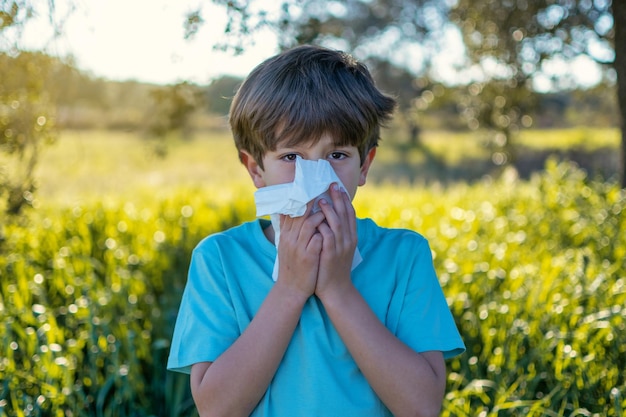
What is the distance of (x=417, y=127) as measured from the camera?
33031 mm

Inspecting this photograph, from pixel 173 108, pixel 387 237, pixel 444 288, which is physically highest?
pixel 173 108

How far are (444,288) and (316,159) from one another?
2.27 m

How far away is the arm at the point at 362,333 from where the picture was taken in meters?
1.48

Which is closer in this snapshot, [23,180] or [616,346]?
[616,346]

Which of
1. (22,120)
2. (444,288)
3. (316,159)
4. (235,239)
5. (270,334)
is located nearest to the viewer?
(270,334)

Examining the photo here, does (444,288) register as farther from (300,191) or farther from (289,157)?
(300,191)

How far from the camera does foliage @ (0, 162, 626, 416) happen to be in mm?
2701

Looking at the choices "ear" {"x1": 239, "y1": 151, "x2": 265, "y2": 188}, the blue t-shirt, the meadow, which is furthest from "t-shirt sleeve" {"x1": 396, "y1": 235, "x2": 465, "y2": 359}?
the meadow

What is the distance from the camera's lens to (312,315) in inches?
62.3

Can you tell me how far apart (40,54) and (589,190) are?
4.43 m

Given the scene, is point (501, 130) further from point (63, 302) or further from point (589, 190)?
point (63, 302)

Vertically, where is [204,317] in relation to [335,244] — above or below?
below

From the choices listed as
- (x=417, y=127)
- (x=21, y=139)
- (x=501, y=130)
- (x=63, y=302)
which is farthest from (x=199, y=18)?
(x=417, y=127)

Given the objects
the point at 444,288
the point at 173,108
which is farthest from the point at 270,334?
the point at 173,108
